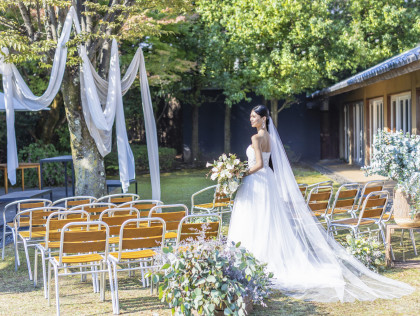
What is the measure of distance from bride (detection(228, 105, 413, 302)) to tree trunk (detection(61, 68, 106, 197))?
170 inches

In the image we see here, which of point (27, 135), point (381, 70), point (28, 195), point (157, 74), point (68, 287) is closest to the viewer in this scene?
point (68, 287)

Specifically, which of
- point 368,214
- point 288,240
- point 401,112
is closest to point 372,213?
point 368,214

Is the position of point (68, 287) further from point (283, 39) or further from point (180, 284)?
point (283, 39)

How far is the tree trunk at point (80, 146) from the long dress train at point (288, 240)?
171 inches

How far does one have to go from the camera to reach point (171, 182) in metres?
16.8

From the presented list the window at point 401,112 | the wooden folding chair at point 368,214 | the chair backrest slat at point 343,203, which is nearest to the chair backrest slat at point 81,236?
the wooden folding chair at point 368,214

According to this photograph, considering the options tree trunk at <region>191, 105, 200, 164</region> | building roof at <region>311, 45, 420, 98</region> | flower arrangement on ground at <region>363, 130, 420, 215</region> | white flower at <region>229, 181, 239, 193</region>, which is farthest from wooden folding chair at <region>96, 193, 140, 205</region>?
tree trunk at <region>191, 105, 200, 164</region>

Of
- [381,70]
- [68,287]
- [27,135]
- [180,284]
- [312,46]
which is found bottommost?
[68,287]

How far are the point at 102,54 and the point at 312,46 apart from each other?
10.6 meters

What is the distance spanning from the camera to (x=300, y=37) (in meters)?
19.0

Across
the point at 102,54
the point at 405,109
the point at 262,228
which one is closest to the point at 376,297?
the point at 262,228

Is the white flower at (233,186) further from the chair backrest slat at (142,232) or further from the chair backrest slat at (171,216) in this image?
the chair backrest slat at (142,232)

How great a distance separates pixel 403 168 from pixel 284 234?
1.47 metres

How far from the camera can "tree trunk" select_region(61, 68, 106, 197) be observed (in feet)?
32.6
